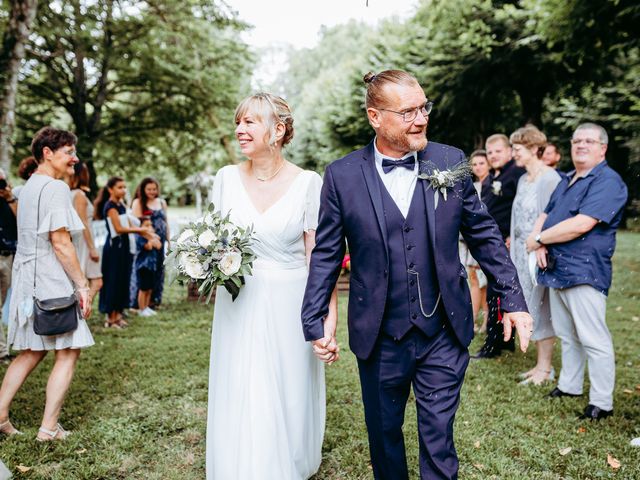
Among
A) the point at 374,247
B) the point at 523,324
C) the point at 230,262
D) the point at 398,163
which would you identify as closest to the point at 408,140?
the point at 398,163

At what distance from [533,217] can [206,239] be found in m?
4.03

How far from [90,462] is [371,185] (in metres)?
2.95

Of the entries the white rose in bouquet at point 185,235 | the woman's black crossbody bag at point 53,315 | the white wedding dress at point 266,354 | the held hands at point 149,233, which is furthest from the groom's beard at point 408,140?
the held hands at point 149,233

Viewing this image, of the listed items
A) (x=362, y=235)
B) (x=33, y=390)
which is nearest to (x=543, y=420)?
(x=362, y=235)

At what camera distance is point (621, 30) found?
965 cm

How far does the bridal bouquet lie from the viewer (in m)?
3.16

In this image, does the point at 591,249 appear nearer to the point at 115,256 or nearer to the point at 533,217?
the point at 533,217

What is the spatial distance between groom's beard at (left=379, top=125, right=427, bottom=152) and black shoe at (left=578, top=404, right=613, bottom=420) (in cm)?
321

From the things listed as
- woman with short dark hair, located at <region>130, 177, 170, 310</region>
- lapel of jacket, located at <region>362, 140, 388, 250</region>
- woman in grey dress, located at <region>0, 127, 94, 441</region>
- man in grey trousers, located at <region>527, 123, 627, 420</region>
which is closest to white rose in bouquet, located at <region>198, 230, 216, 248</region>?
lapel of jacket, located at <region>362, 140, 388, 250</region>

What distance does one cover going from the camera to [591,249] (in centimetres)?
464

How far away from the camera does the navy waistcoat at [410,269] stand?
267 centimetres

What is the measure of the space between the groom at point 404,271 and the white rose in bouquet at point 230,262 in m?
0.52

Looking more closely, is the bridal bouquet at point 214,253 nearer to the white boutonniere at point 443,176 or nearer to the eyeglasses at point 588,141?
the white boutonniere at point 443,176

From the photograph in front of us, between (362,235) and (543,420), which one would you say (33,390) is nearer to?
(362,235)
